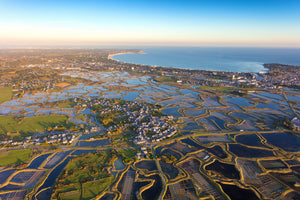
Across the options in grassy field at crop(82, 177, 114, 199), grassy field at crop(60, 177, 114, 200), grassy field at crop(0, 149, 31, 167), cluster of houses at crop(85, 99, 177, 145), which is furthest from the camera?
cluster of houses at crop(85, 99, 177, 145)

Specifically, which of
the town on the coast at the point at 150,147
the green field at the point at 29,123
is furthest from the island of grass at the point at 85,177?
the green field at the point at 29,123

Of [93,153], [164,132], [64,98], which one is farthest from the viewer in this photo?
[64,98]

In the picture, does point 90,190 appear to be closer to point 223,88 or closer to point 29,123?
point 29,123

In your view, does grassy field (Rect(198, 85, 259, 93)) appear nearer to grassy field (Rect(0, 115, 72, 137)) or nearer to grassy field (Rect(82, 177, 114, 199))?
grassy field (Rect(0, 115, 72, 137))

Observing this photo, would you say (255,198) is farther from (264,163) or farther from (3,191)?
(3,191)

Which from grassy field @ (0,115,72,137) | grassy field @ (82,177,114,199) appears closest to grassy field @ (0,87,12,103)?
grassy field @ (0,115,72,137)

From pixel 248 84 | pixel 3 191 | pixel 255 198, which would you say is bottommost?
pixel 3 191

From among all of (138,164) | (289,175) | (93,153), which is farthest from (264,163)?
(93,153)
